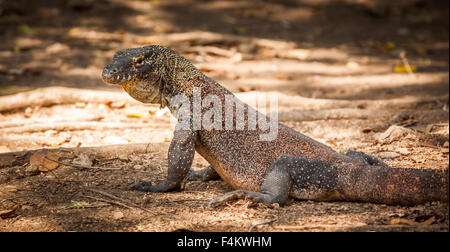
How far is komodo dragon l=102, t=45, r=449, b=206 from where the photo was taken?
148 inches

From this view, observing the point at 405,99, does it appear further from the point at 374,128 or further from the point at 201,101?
the point at 201,101

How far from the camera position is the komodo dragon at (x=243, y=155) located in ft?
12.3

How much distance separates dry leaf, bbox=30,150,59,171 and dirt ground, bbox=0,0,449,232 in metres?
0.12

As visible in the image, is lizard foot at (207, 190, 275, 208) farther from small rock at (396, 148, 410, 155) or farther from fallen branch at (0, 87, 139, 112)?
fallen branch at (0, 87, 139, 112)

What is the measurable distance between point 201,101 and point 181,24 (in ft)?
28.6

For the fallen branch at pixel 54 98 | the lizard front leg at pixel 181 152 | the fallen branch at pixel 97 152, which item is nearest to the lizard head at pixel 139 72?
the lizard front leg at pixel 181 152

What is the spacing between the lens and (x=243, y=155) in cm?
411

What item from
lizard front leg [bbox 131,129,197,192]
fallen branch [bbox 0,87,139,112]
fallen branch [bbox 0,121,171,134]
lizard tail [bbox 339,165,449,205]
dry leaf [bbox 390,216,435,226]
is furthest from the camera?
fallen branch [bbox 0,87,139,112]

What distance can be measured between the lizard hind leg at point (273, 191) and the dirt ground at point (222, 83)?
7cm

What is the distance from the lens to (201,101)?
162 inches

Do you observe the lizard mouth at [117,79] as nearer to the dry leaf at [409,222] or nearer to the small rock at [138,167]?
the small rock at [138,167]

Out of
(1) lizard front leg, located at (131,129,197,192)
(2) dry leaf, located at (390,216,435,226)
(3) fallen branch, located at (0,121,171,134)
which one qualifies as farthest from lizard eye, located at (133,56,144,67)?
(3) fallen branch, located at (0,121,171,134)

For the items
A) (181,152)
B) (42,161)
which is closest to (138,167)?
(42,161)
